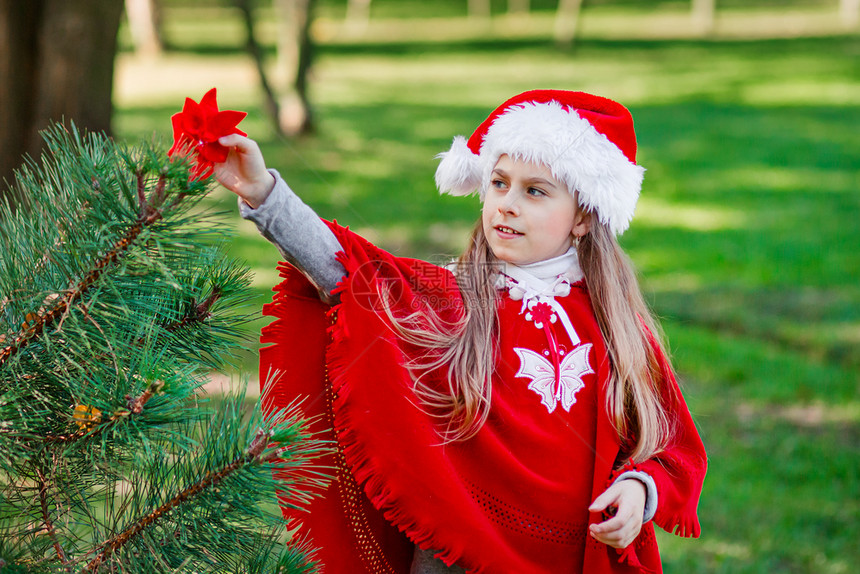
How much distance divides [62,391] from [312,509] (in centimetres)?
77

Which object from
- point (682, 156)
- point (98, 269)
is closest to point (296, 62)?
point (682, 156)

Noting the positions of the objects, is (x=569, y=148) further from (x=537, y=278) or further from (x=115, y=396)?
(x=115, y=396)

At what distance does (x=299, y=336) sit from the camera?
5.81 ft

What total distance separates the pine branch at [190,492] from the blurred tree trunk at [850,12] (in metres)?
25.0

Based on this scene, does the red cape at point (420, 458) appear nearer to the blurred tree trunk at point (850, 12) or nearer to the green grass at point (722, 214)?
the green grass at point (722, 214)

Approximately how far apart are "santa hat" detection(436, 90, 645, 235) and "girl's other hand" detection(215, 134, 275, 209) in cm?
53

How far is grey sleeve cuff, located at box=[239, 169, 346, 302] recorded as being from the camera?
1.60m

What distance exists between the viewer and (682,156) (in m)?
10.2

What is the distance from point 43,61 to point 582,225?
233 centimetres

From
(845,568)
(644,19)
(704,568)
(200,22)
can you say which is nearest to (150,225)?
(704,568)

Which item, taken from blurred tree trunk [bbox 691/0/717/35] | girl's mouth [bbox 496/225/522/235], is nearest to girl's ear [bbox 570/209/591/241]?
girl's mouth [bbox 496/225/522/235]

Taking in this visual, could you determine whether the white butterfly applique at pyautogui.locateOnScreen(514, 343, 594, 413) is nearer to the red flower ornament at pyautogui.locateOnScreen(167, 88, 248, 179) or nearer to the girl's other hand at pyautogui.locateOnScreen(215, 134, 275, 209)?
the girl's other hand at pyautogui.locateOnScreen(215, 134, 275, 209)

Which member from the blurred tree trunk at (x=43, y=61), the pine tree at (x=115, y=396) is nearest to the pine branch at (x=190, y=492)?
the pine tree at (x=115, y=396)

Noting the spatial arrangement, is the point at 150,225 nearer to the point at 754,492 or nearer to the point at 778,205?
the point at 754,492
